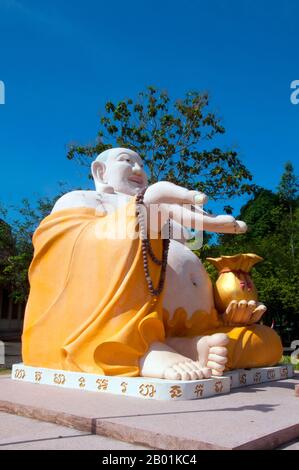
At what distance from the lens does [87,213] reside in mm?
5160

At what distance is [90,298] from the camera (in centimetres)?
463

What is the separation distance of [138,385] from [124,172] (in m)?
2.62

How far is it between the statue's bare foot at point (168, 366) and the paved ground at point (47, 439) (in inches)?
43.3

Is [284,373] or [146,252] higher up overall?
[146,252]

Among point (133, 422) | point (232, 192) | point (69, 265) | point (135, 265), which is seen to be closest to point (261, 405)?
point (133, 422)

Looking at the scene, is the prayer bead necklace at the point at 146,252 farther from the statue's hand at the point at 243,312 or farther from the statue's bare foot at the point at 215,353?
the statue's hand at the point at 243,312

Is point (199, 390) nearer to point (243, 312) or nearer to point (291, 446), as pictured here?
point (291, 446)

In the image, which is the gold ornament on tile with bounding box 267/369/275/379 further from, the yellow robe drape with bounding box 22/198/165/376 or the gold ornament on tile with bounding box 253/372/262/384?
the yellow robe drape with bounding box 22/198/165/376

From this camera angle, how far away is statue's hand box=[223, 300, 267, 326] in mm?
5098

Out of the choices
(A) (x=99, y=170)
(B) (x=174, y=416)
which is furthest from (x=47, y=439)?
(A) (x=99, y=170)

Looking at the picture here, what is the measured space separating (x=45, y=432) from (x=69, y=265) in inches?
81.1

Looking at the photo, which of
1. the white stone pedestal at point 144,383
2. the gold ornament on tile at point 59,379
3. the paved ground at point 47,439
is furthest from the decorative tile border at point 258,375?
the paved ground at point 47,439

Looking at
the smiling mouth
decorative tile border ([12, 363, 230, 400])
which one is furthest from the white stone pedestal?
the smiling mouth
